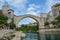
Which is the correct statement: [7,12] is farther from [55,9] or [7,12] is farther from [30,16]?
[55,9]

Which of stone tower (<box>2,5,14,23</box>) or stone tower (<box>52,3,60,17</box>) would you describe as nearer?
stone tower (<box>2,5,14,23</box>)

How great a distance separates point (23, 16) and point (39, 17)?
5.93 m

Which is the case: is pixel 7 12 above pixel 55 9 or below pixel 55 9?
below

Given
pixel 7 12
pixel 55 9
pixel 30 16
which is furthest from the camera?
pixel 55 9

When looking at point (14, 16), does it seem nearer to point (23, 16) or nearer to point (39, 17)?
point (23, 16)

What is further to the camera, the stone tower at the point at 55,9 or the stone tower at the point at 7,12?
the stone tower at the point at 55,9

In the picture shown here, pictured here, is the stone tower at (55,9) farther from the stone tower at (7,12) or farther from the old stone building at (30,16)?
the stone tower at (7,12)

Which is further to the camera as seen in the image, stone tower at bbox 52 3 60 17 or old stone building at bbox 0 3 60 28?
stone tower at bbox 52 3 60 17

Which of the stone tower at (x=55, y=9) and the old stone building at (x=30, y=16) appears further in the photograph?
the stone tower at (x=55, y=9)

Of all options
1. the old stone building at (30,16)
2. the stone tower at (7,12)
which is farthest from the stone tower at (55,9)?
the stone tower at (7,12)

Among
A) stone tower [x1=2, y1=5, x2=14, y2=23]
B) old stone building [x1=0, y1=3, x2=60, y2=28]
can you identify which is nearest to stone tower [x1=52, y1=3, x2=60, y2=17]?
old stone building [x1=0, y1=3, x2=60, y2=28]

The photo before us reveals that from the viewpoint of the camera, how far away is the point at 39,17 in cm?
6003

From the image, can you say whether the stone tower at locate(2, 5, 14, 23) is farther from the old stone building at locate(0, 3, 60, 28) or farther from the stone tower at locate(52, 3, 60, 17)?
the stone tower at locate(52, 3, 60, 17)

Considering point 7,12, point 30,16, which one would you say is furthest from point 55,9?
point 7,12
